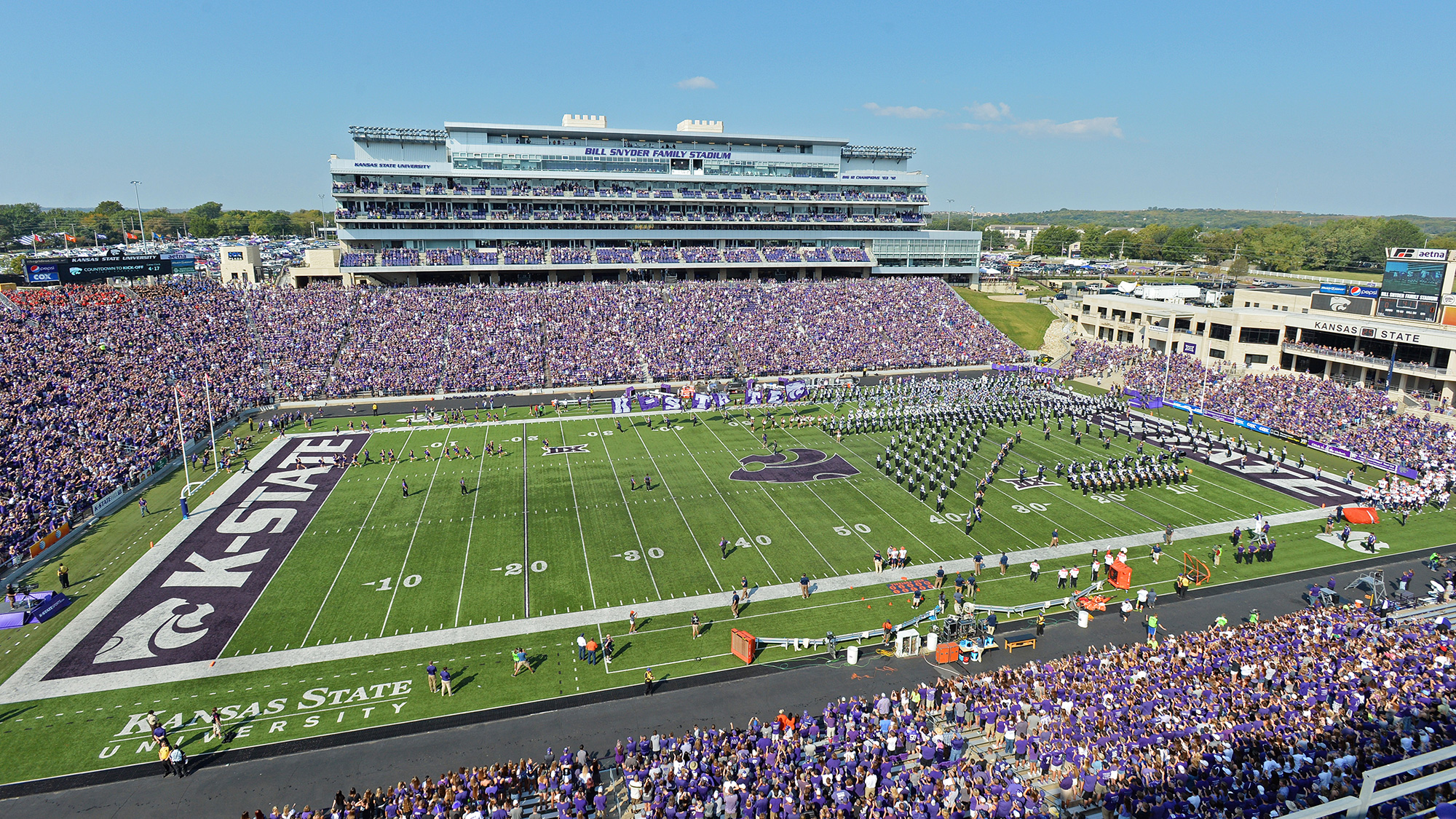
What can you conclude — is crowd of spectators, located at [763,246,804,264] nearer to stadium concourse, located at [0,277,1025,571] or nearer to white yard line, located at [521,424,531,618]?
stadium concourse, located at [0,277,1025,571]

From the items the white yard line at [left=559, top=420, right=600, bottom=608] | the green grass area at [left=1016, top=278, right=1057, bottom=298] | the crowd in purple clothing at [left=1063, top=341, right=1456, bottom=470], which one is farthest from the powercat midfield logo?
the green grass area at [left=1016, top=278, right=1057, bottom=298]

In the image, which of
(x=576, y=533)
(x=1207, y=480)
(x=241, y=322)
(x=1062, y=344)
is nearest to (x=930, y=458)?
(x=1207, y=480)

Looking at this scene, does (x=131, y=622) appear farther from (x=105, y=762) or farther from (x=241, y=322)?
(x=241, y=322)

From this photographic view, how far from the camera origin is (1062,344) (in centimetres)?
6009

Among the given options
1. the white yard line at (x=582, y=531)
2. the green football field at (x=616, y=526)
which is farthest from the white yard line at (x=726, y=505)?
the white yard line at (x=582, y=531)

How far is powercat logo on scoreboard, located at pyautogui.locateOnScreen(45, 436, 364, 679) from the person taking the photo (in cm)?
1833

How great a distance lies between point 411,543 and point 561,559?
526 centimetres

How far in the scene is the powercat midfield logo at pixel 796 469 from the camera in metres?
30.9

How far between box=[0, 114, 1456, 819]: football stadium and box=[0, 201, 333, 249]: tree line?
9505cm

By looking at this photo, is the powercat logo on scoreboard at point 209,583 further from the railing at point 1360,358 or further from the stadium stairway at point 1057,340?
the railing at point 1360,358

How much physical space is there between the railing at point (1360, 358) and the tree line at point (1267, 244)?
6808cm

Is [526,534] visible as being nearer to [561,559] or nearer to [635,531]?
[561,559]

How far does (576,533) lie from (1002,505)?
15512mm

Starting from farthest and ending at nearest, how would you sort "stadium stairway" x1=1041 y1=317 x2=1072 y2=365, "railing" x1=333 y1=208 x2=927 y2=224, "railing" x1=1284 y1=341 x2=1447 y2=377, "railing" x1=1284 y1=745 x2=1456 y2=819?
"stadium stairway" x1=1041 y1=317 x2=1072 y2=365 < "railing" x1=333 y1=208 x2=927 y2=224 < "railing" x1=1284 y1=341 x2=1447 y2=377 < "railing" x1=1284 y1=745 x2=1456 y2=819
